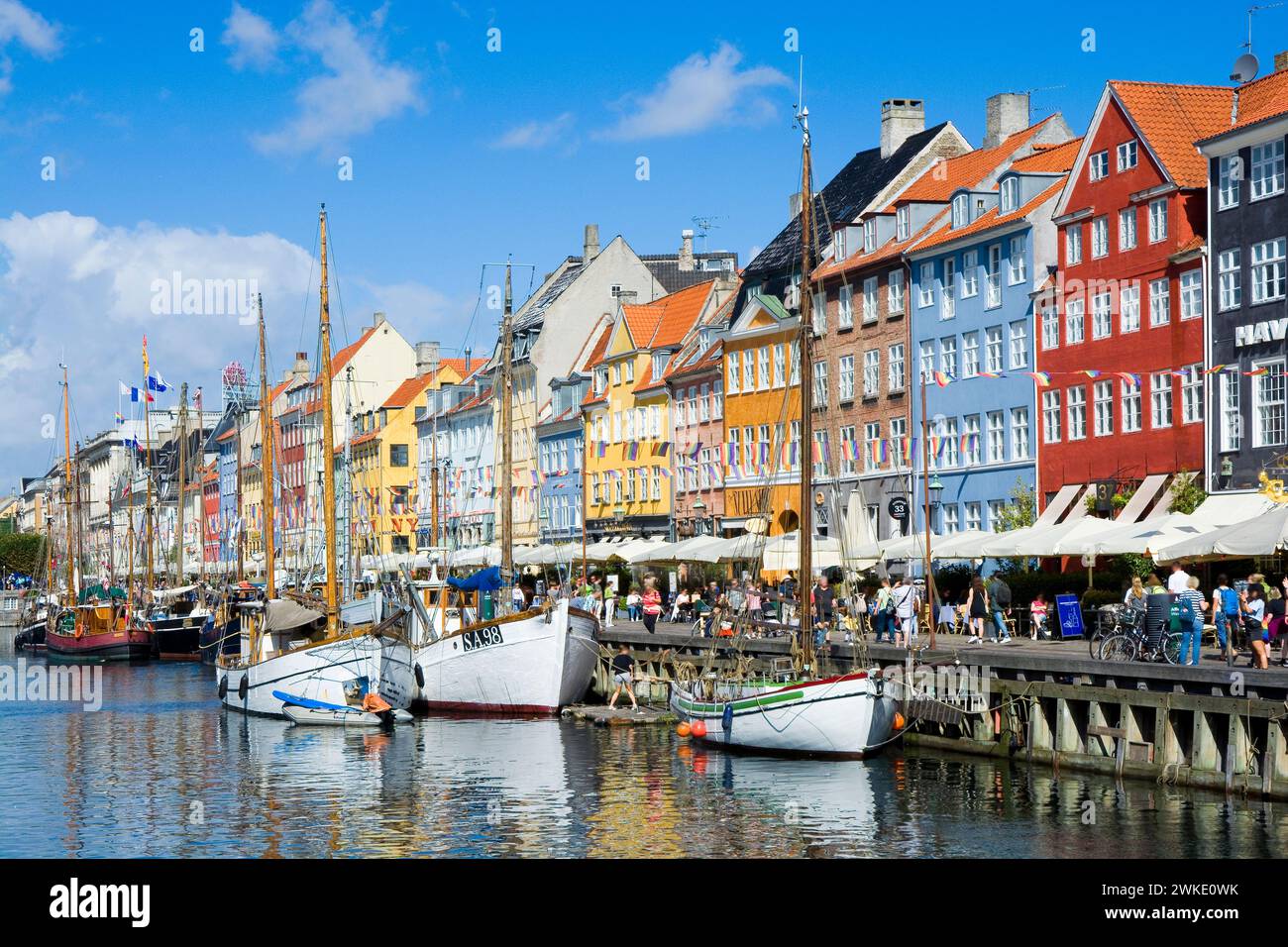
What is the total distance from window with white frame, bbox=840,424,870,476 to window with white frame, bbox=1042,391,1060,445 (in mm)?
12473

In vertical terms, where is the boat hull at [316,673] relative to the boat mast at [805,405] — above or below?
below

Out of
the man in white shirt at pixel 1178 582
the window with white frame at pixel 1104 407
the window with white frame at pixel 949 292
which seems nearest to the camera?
the man in white shirt at pixel 1178 582

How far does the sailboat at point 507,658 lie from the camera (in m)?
46.4

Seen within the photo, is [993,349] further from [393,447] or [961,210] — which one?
[393,447]

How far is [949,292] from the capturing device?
66.2 metres

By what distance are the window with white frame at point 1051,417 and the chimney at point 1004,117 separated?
630 inches

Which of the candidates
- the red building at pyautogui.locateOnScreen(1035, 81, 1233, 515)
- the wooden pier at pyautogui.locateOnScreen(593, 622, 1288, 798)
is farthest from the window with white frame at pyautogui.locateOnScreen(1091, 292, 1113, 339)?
the wooden pier at pyautogui.locateOnScreen(593, 622, 1288, 798)

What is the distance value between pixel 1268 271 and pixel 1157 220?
18.7 ft

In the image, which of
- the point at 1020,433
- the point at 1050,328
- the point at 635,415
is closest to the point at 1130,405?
the point at 1050,328

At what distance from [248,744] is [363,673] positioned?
15.9 ft

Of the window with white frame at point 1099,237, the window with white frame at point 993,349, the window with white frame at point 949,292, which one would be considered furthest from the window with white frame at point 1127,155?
the window with white frame at point 949,292

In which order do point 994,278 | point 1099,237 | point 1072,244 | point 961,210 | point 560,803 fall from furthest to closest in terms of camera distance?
point 961,210, point 994,278, point 1072,244, point 1099,237, point 560,803

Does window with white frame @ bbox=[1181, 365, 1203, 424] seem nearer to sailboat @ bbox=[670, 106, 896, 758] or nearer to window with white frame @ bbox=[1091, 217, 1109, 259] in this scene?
window with white frame @ bbox=[1091, 217, 1109, 259]

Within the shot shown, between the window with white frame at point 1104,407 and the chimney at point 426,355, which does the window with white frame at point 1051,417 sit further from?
the chimney at point 426,355
